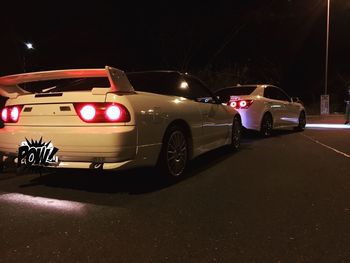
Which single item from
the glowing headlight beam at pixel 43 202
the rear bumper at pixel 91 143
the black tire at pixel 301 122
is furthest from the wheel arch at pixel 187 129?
the black tire at pixel 301 122

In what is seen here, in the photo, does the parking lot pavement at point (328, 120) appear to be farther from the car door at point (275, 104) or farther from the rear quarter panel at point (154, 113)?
the rear quarter panel at point (154, 113)

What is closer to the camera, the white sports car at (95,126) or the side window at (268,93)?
the white sports car at (95,126)

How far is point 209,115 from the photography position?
6723mm

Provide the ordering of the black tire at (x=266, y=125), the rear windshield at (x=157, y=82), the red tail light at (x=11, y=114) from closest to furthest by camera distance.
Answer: the red tail light at (x=11, y=114)
the rear windshield at (x=157, y=82)
the black tire at (x=266, y=125)

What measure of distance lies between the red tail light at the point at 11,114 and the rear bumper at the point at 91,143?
0.49 m

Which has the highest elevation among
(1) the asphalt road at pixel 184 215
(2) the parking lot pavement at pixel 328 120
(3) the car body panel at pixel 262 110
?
(3) the car body panel at pixel 262 110

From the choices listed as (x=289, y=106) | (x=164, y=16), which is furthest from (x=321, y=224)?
(x=164, y=16)

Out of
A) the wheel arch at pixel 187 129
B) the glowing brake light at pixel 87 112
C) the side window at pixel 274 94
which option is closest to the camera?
the glowing brake light at pixel 87 112

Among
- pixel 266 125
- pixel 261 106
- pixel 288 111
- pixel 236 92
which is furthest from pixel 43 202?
pixel 288 111

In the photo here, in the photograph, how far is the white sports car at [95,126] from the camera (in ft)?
15.3

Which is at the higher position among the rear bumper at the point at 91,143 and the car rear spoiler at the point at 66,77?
the car rear spoiler at the point at 66,77

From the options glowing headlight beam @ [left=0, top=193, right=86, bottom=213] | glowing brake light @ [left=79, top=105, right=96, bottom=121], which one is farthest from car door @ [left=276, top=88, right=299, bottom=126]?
glowing headlight beam @ [left=0, top=193, right=86, bottom=213]

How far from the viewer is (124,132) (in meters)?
4.64

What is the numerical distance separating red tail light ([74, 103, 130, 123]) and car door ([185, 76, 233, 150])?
1942 mm
